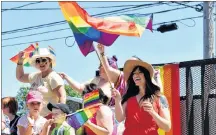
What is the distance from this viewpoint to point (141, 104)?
4.94 metres

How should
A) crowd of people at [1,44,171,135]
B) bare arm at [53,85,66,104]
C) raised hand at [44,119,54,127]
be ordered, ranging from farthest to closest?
bare arm at [53,85,66,104]
raised hand at [44,119,54,127]
crowd of people at [1,44,171,135]

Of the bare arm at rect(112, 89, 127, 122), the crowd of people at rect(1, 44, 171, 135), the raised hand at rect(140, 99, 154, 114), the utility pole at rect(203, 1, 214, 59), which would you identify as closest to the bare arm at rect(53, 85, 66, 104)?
the crowd of people at rect(1, 44, 171, 135)

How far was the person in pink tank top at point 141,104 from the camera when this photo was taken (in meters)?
4.83


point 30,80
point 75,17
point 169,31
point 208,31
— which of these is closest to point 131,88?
point 75,17

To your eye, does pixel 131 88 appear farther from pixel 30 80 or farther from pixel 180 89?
pixel 30 80

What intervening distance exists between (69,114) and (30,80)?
4.25 ft

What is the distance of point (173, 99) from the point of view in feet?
19.2

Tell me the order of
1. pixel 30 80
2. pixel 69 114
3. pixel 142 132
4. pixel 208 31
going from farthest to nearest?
pixel 208 31
pixel 30 80
pixel 69 114
pixel 142 132

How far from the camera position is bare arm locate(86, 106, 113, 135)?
5496mm

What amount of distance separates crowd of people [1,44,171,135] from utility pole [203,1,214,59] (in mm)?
7592

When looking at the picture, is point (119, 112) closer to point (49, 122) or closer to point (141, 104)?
point (141, 104)

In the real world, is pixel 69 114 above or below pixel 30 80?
below

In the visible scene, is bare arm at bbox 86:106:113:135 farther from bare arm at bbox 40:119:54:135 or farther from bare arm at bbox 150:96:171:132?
bare arm at bbox 150:96:171:132

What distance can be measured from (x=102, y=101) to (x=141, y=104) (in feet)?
2.96
